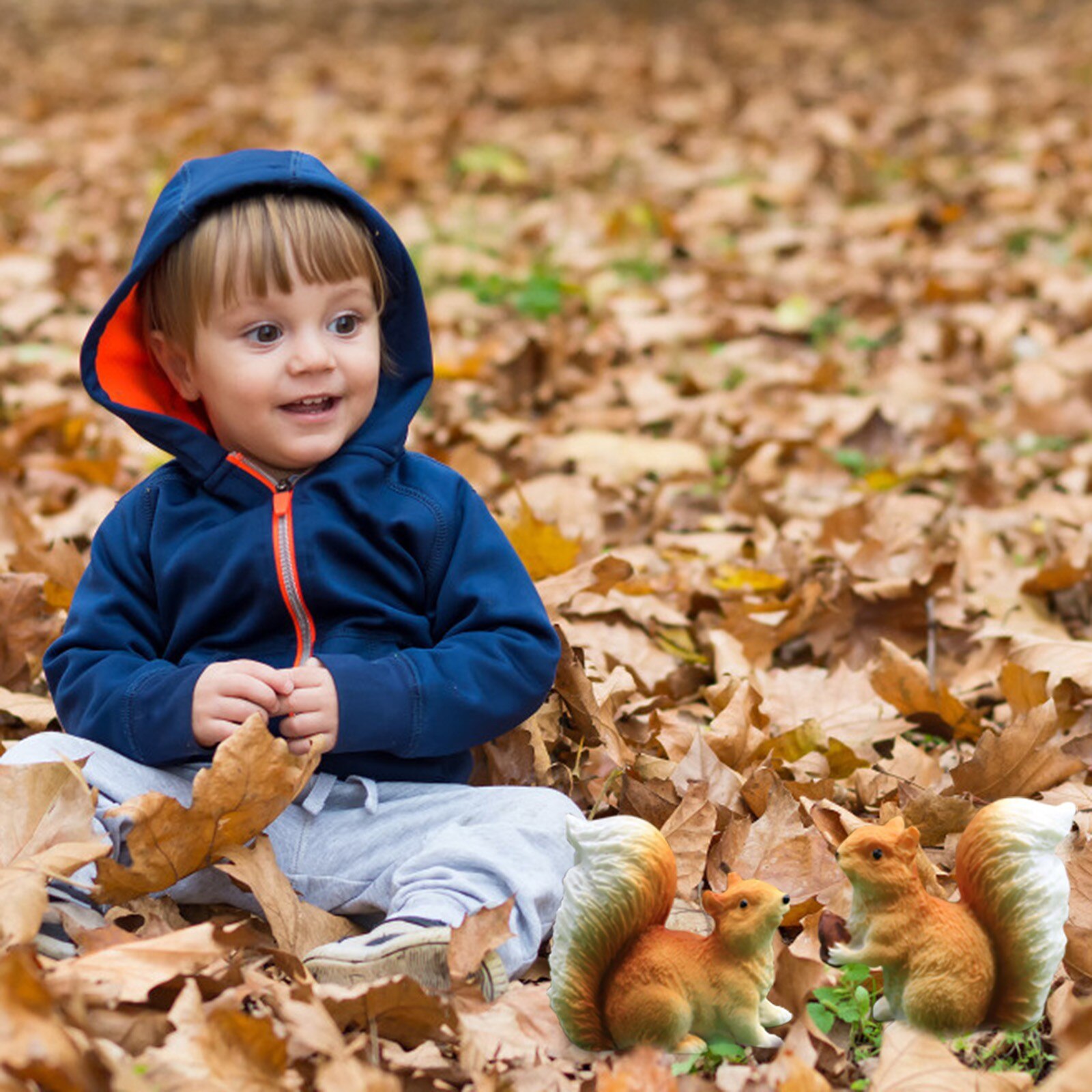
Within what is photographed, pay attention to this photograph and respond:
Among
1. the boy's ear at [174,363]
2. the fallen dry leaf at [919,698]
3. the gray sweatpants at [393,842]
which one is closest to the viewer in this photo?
the gray sweatpants at [393,842]

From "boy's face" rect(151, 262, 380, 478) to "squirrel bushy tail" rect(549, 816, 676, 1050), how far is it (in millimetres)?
850

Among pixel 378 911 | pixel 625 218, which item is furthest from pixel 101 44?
pixel 378 911

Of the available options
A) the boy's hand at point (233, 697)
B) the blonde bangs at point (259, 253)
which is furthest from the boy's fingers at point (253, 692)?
the blonde bangs at point (259, 253)

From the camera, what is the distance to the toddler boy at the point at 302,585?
6.91 ft

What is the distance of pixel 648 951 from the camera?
5.57ft

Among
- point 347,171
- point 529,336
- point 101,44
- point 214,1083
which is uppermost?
point 101,44

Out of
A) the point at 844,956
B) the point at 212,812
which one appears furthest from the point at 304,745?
the point at 844,956

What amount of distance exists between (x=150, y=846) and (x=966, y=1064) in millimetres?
1093

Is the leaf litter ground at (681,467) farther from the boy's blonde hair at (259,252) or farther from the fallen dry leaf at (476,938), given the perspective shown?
the boy's blonde hair at (259,252)

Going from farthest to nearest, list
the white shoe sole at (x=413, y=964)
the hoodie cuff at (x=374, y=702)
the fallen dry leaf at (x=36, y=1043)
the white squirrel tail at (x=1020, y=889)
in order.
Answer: the hoodie cuff at (x=374, y=702), the white shoe sole at (x=413, y=964), the white squirrel tail at (x=1020, y=889), the fallen dry leaf at (x=36, y=1043)

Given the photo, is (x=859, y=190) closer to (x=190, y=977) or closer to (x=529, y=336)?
(x=529, y=336)

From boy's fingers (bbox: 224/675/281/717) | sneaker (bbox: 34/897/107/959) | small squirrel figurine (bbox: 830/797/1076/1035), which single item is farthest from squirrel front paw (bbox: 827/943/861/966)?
sneaker (bbox: 34/897/107/959)

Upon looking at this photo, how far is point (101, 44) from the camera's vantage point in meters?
12.3

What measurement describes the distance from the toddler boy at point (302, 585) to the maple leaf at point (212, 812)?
0.09 m
